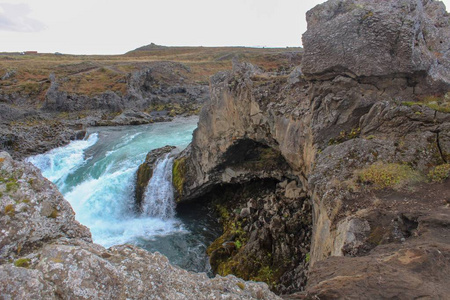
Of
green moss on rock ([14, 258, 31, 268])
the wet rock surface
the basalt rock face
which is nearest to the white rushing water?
the wet rock surface

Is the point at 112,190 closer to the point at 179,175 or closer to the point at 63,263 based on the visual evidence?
the point at 179,175

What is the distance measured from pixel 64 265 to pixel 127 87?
190ft

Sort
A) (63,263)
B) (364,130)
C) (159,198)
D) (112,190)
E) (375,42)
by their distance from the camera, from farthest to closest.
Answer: (112,190), (159,198), (375,42), (364,130), (63,263)

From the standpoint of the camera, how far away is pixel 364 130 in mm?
9789

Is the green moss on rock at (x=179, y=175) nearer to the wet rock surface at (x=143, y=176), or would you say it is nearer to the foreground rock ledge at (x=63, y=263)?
the wet rock surface at (x=143, y=176)

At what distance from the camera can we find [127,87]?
2243 inches

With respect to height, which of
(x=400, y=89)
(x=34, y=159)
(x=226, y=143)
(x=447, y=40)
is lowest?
(x=34, y=159)

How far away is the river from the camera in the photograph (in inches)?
663

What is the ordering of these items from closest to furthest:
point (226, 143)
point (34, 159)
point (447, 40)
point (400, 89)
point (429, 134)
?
point (429, 134) → point (400, 89) → point (447, 40) → point (226, 143) → point (34, 159)

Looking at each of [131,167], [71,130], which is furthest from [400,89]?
[71,130]

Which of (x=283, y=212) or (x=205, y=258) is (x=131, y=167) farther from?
(x=283, y=212)

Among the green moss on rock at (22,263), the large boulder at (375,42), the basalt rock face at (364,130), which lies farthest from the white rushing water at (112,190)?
the green moss on rock at (22,263)

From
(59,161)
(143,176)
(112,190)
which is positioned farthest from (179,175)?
(59,161)

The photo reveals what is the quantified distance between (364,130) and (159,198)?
47.0ft
